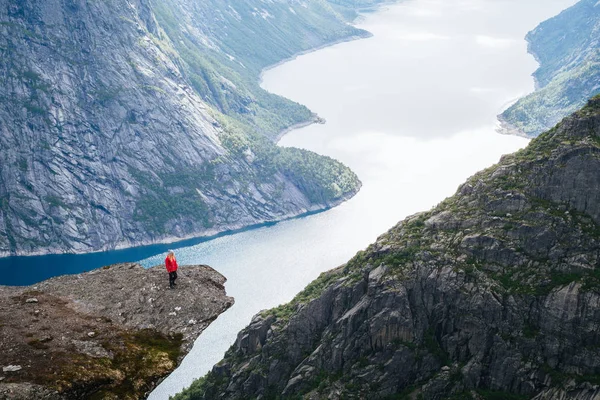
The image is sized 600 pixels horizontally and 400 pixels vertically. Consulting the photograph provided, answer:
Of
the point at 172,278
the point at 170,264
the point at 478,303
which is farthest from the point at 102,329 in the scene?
the point at 478,303

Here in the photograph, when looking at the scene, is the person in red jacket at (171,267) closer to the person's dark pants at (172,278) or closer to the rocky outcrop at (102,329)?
the person's dark pants at (172,278)

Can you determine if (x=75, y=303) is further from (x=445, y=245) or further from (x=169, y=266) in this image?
(x=445, y=245)

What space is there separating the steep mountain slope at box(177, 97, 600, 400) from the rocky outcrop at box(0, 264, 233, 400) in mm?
71623

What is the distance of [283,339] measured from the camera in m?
144

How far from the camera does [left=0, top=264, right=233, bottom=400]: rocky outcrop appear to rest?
159 feet

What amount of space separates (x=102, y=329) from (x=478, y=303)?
81.9 metres

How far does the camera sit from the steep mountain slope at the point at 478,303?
120375mm

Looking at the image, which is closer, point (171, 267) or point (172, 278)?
point (171, 267)

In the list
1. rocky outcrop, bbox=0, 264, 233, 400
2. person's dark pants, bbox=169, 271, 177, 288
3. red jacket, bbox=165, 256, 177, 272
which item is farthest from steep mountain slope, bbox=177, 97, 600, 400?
red jacket, bbox=165, 256, 177, 272

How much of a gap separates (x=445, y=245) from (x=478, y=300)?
36.1 feet

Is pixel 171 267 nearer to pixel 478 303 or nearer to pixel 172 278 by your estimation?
pixel 172 278

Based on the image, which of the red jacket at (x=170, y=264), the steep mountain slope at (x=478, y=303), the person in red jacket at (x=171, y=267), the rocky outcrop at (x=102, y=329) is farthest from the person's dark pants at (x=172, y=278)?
the steep mountain slope at (x=478, y=303)

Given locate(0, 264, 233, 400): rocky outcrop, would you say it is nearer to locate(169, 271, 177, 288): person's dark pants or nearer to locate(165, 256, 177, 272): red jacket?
locate(169, 271, 177, 288): person's dark pants

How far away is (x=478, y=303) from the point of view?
413 ft
